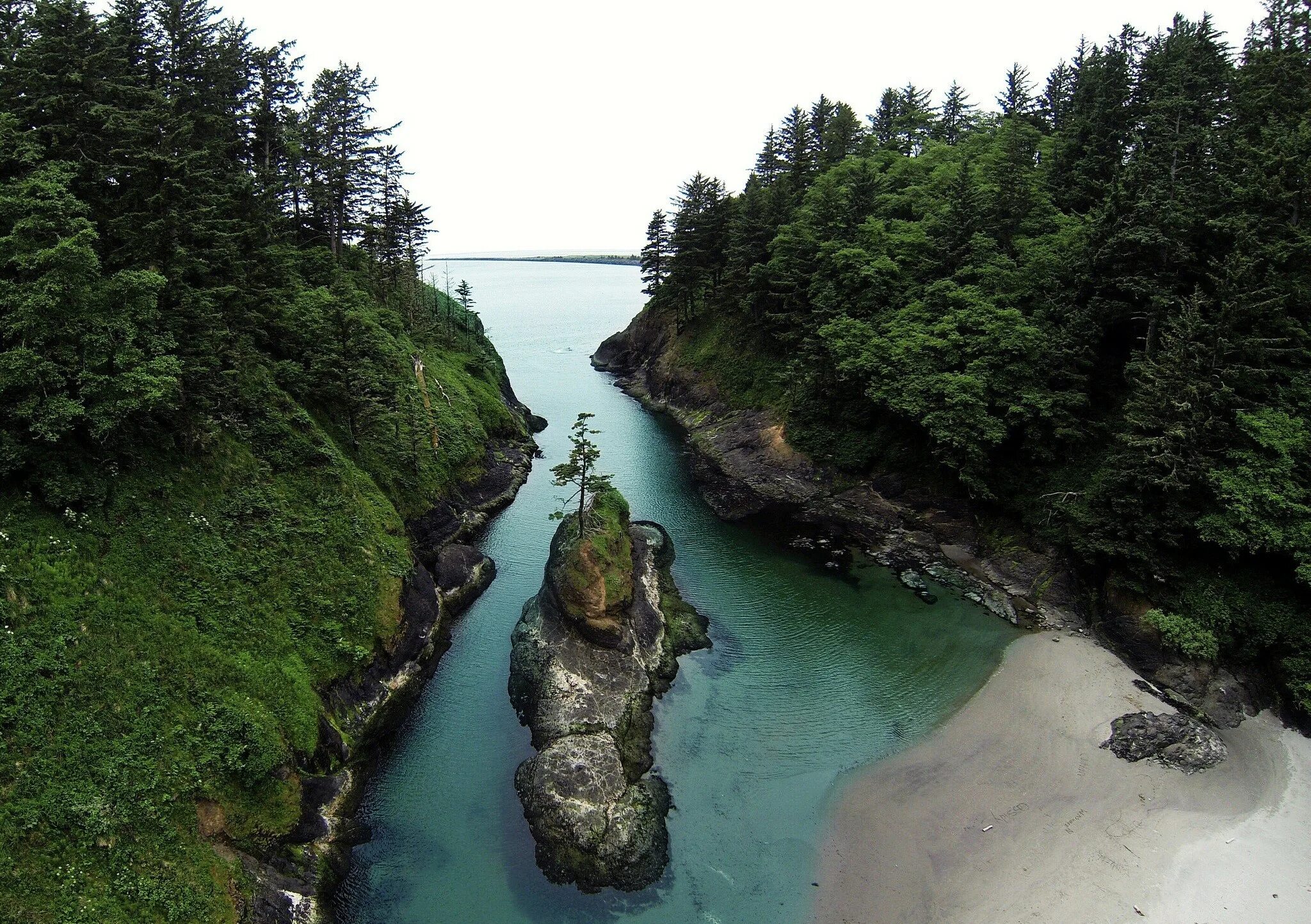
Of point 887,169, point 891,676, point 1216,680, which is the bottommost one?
point 891,676

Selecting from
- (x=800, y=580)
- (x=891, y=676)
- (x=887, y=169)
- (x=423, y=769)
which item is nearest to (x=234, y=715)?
(x=423, y=769)

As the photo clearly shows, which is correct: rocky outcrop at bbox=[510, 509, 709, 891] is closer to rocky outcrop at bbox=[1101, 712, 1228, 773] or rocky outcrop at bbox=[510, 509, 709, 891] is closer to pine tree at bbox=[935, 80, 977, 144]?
rocky outcrop at bbox=[1101, 712, 1228, 773]

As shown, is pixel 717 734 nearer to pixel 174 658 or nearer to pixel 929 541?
pixel 174 658

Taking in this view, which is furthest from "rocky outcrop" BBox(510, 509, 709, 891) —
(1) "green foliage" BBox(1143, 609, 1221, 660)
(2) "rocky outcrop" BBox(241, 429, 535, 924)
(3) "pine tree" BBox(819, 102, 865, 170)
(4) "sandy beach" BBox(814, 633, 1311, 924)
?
(3) "pine tree" BBox(819, 102, 865, 170)

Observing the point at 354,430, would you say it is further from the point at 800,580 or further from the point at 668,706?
the point at 800,580

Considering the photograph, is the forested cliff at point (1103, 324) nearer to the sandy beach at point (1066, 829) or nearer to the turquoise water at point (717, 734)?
the sandy beach at point (1066, 829)
